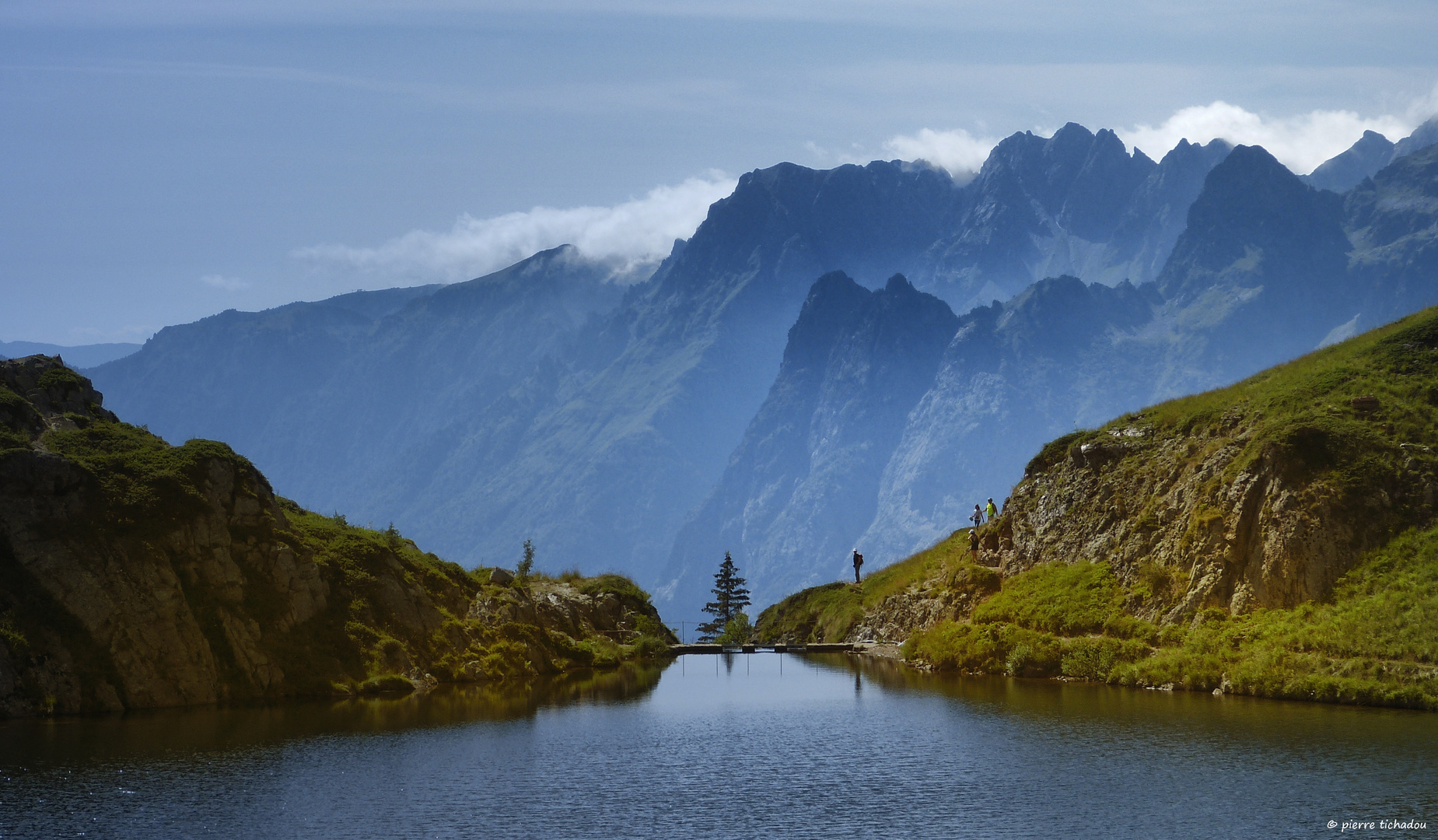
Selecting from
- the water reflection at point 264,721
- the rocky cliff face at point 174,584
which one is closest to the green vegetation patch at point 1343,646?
the water reflection at point 264,721

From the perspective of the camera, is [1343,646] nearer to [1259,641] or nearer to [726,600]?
[1259,641]

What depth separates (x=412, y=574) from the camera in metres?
68.9

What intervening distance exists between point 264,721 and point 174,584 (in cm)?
904

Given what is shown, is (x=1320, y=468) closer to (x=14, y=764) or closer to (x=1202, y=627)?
(x=1202, y=627)

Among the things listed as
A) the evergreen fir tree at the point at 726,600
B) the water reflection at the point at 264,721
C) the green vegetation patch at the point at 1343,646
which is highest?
the evergreen fir tree at the point at 726,600

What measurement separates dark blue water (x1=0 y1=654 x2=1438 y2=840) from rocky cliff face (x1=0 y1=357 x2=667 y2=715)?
333cm

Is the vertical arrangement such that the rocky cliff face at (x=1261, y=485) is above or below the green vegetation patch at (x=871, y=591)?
above

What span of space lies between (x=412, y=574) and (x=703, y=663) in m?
29.6

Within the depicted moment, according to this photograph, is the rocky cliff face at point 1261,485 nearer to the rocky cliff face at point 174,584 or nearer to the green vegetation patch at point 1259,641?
the green vegetation patch at point 1259,641

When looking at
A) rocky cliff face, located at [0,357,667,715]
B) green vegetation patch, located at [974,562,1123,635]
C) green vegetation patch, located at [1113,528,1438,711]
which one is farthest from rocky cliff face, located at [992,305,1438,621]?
rocky cliff face, located at [0,357,667,715]

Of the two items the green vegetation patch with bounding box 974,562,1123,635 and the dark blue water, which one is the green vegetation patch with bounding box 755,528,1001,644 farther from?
the dark blue water

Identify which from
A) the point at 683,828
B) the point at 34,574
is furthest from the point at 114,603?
the point at 683,828

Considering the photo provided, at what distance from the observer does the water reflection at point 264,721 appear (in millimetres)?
39750

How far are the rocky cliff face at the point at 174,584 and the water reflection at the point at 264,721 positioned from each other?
2.00 meters
